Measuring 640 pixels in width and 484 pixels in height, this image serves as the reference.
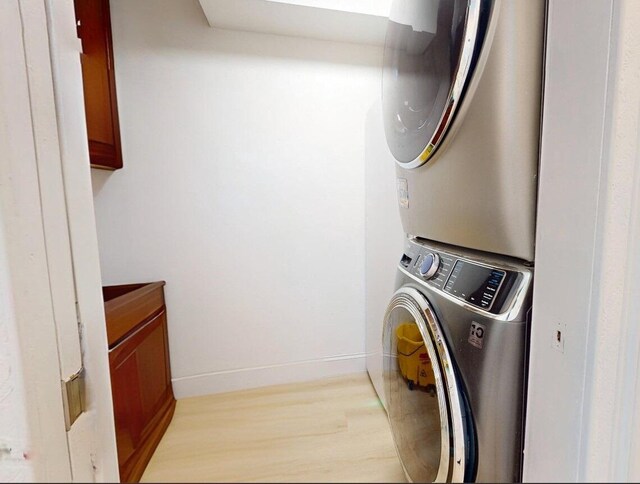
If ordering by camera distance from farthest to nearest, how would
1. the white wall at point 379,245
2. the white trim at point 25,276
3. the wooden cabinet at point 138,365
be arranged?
the white wall at point 379,245, the wooden cabinet at point 138,365, the white trim at point 25,276

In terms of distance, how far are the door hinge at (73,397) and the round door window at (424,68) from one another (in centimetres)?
62

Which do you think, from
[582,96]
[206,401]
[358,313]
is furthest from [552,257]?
[206,401]

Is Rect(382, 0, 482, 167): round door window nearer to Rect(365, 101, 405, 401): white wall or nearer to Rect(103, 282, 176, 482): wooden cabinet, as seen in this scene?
Rect(365, 101, 405, 401): white wall

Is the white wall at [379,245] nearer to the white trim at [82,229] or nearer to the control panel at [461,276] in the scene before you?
the control panel at [461,276]

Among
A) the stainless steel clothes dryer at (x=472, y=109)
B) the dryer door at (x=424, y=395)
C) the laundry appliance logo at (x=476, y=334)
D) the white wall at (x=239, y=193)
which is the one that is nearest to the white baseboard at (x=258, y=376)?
the white wall at (x=239, y=193)

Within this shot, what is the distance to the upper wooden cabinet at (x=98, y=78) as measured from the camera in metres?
0.41

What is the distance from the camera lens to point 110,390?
0.45m

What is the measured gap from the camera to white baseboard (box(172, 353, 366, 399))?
514 mm

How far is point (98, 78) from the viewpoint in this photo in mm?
428

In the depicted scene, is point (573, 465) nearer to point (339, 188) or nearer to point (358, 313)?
point (358, 313)

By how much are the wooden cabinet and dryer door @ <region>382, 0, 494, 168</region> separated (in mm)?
533

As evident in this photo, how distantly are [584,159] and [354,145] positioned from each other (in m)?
0.34

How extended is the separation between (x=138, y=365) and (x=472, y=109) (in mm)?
743

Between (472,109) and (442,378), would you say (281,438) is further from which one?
(472,109)
